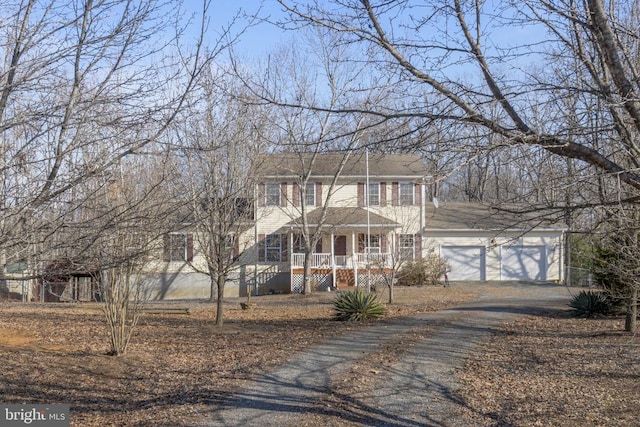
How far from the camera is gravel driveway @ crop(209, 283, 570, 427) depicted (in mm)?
7332

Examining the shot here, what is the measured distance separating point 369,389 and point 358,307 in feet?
30.3

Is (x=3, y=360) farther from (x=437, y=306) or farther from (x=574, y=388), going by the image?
(x=437, y=306)

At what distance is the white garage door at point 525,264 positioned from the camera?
3278 cm

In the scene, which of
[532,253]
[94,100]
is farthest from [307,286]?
[94,100]

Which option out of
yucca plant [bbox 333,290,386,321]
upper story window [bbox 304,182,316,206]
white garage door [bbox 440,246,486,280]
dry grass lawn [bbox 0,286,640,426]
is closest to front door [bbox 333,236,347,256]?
upper story window [bbox 304,182,316,206]

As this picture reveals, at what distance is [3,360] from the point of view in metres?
10.7

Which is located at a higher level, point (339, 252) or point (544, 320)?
point (339, 252)

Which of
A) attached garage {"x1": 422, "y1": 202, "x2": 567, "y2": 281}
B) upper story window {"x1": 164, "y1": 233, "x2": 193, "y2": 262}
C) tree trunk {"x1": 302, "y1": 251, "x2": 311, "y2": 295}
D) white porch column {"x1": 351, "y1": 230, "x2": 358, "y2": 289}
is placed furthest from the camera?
attached garage {"x1": 422, "y1": 202, "x2": 567, "y2": 281}

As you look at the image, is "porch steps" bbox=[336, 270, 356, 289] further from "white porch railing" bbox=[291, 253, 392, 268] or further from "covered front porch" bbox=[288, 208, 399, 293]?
"white porch railing" bbox=[291, 253, 392, 268]

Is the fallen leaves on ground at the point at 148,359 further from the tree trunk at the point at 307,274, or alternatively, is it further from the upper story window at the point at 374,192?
the upper story window at the point at 374,192

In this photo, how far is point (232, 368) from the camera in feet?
34.1

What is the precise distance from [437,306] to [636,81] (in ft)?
58.1

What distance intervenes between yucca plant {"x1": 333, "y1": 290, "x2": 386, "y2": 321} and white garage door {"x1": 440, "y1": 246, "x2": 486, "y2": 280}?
15353 millimetres

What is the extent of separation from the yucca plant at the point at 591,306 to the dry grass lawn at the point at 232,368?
2.25 feet
